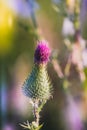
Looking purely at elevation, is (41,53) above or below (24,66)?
below

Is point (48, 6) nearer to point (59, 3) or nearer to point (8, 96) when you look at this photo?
point (8, 96)

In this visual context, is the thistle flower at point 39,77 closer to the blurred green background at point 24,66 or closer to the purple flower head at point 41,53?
the purple flower head at point 41,53

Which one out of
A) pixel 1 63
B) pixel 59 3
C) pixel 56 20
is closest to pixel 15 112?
pixel 1 63

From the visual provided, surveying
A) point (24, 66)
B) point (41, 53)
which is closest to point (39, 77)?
point (41, 53)

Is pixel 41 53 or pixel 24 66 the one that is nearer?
pixel 41 53

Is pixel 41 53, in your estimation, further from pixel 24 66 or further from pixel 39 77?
pixel 24 66

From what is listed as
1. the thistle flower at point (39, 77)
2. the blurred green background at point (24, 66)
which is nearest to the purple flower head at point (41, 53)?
the thistle flower at point (39, 77)
